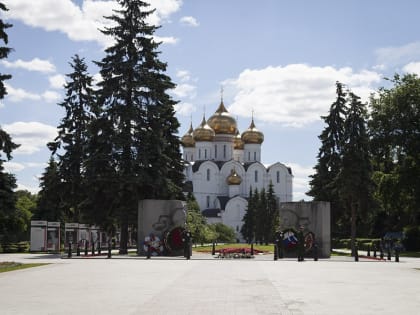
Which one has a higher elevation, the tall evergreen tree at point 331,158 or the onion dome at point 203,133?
the onion dome at point 203,133

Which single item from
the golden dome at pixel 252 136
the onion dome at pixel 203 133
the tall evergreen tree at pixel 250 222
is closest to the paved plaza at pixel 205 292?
the tall evergreen tree at pixel 250 222

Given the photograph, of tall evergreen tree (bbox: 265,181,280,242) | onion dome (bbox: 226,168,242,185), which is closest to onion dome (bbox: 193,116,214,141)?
onion dome (bbox: 226,168,242,185)

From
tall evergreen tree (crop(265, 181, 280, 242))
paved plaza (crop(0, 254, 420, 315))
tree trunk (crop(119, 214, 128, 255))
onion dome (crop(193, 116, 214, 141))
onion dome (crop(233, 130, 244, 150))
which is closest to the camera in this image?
paved plaza (crop(0, 254, 420, 315))

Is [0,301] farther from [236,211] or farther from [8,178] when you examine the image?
[236,211]

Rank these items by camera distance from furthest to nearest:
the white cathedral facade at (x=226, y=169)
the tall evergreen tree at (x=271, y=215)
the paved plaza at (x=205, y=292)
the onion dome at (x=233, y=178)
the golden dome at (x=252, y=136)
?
the golden dome at (x=252, y=136), the onion dome at (x=233, y=178), the white cathedral facade at (x=226, y=169), the tall evergreen tree at (x=271, y=215), the paved plaza at (x=205, y=292)

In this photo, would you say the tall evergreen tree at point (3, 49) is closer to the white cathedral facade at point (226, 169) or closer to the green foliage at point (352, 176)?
the green foliage at point (352, 176)

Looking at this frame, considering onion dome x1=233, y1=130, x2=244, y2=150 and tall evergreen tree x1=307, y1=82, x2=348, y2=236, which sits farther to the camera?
onion dome x1=233, y1=130, x2=244, y2=150

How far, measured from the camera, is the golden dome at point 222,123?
366ft

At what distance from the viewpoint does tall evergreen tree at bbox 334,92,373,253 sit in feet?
147

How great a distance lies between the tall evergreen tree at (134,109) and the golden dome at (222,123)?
7104 centimetres

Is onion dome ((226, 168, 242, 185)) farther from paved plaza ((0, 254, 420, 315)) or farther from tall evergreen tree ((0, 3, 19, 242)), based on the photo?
paved plaza ((0, 254, 420, 315))

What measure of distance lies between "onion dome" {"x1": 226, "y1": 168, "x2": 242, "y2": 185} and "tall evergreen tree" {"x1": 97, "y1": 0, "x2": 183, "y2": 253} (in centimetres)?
7124

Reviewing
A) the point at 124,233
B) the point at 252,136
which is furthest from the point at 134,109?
the point at 252,136

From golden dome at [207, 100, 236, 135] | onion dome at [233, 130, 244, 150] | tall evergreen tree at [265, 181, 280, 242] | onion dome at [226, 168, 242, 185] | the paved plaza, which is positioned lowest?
the paved plaza
